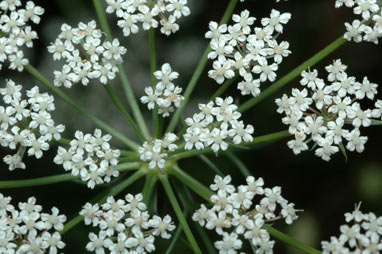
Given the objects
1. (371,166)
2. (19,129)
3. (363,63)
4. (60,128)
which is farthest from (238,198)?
(363,63)

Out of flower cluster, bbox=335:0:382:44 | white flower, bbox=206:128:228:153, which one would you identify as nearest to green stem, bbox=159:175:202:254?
white flower, bbox=206:128:228:153

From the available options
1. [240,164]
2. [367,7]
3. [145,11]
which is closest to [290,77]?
[367,7]

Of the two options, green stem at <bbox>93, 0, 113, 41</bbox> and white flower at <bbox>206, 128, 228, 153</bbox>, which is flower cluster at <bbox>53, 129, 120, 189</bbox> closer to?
white flower at <bbox>206, 128, 228, 153</bbox>

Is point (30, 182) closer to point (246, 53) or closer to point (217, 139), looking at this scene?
point (217, 139)

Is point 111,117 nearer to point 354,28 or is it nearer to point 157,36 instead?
point 157,36

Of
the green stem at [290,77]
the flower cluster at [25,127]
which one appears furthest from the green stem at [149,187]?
the green stem at [290,77]
